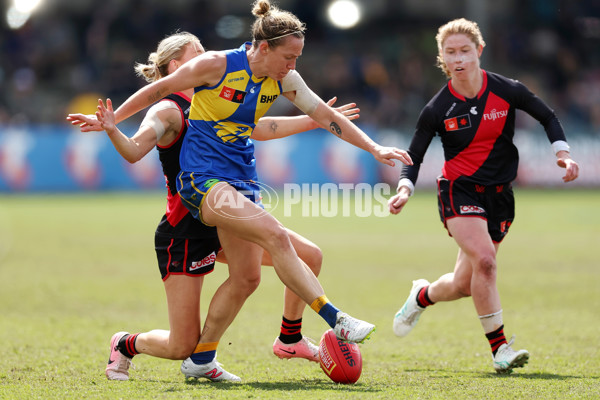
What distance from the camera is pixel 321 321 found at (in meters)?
7.71

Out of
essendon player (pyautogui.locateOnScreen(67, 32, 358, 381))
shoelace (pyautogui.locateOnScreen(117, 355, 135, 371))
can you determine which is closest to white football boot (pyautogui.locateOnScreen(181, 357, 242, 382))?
essendon player (pyautogui.locateOnScreen(67, 32, 358, 381))

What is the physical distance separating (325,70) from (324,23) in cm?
269

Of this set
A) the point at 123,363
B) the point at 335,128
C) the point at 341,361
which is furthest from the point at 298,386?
the point at 335,128

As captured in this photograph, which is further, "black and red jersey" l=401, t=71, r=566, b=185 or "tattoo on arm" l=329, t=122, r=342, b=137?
"black and red jersey" l=401, t=71, r=566, b=185

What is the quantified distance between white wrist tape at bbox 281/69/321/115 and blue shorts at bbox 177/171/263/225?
0.66 meters

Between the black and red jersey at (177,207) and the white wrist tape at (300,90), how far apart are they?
67 centimetres

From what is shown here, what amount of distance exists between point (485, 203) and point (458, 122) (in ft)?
2.00

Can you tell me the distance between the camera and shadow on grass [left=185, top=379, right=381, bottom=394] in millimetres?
4871

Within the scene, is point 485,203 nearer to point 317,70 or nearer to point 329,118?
point 329,118

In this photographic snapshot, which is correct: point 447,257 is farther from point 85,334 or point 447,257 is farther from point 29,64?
point 29,64

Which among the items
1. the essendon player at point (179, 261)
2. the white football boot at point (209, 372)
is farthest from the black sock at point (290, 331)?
the white football boot at point (209, 372)

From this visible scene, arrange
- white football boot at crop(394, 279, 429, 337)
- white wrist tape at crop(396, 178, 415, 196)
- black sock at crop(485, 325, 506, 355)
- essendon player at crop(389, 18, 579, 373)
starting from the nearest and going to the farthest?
black sock at crop(485, 325, 506, 355)
white wrist tape at crop(396, 178, 415, 196)
essendon player at crop(389, 18, 579, 373)
white football boot at crop(394, 279, 429, 337)

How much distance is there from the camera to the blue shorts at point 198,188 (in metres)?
5.02

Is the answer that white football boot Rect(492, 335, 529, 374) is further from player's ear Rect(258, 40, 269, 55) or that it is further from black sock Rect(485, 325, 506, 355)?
player's ear Rect(258, 40, 269, 55)
